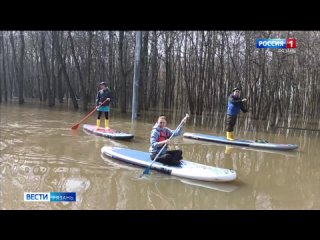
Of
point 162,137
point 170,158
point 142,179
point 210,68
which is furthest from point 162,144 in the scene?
point 210,68

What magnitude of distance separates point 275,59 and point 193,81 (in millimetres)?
6256

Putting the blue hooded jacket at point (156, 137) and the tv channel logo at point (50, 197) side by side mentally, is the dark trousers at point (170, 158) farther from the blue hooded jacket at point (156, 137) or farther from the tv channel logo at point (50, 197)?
the tv channel logo at point (50, 197)

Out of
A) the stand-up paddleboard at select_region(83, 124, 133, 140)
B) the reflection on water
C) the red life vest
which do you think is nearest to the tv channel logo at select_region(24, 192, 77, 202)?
the reflection on water

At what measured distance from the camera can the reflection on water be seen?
541cm

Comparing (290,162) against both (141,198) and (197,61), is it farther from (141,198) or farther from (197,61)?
(197,61)

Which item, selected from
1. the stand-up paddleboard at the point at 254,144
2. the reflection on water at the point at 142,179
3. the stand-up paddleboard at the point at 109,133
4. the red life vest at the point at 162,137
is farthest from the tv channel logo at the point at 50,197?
the stand-up paddleboard at the point at 254,144

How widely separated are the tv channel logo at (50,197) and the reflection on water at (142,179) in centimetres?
12

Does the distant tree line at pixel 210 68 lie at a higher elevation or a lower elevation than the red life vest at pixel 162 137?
higher

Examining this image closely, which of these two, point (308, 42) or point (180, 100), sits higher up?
point (308, 42)

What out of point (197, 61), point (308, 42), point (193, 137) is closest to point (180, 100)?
point (197, 61)

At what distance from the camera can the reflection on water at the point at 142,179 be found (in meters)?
5.41

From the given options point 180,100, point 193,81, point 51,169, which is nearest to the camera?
point 51,169
